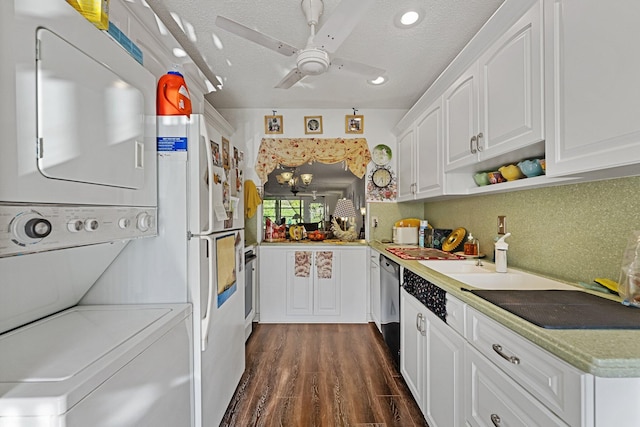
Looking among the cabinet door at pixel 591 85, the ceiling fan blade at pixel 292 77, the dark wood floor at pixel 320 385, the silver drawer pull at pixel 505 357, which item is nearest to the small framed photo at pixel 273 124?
the ceiling fan blade at pixel 292 77

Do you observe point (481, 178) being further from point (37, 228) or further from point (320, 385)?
point (37, 228)

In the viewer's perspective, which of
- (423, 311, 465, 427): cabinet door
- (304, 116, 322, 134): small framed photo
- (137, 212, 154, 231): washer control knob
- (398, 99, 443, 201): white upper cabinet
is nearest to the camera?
(137, 212, 154, 231): washer control knob

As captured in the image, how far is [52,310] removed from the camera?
1223 millimetres

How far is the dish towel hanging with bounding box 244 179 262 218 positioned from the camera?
3.50 metres

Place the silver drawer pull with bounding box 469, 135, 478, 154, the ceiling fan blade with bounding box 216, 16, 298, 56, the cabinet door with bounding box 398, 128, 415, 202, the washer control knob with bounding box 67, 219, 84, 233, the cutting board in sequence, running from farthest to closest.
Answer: the cabinet door with bounding box 398, 128, 415, 202 < the cutting board < the silver drawer pull with bounding box 469, 135, 478, 154 < the ceiling fan blade with bounding box 216, 16, 298, 56 < the washer control knob with bounding box 67, 219, 84, 233

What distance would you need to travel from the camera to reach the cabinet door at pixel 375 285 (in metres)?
3.19

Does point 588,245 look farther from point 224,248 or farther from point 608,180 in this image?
point 224,248

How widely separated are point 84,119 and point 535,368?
1.54 m

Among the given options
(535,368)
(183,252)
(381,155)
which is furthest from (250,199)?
(535,368)

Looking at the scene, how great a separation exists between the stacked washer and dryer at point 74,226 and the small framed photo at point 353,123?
2604 mm

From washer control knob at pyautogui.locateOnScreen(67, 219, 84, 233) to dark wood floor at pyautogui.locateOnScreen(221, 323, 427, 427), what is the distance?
5.04 feet

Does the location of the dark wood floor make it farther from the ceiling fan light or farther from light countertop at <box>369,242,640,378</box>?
the ceiling fan light

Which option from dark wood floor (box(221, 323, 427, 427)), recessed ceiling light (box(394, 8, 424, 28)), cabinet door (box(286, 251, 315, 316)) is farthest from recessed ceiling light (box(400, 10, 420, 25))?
dark wood floor (box(221, 323, 427, 427))

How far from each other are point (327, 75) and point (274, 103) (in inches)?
37.9
